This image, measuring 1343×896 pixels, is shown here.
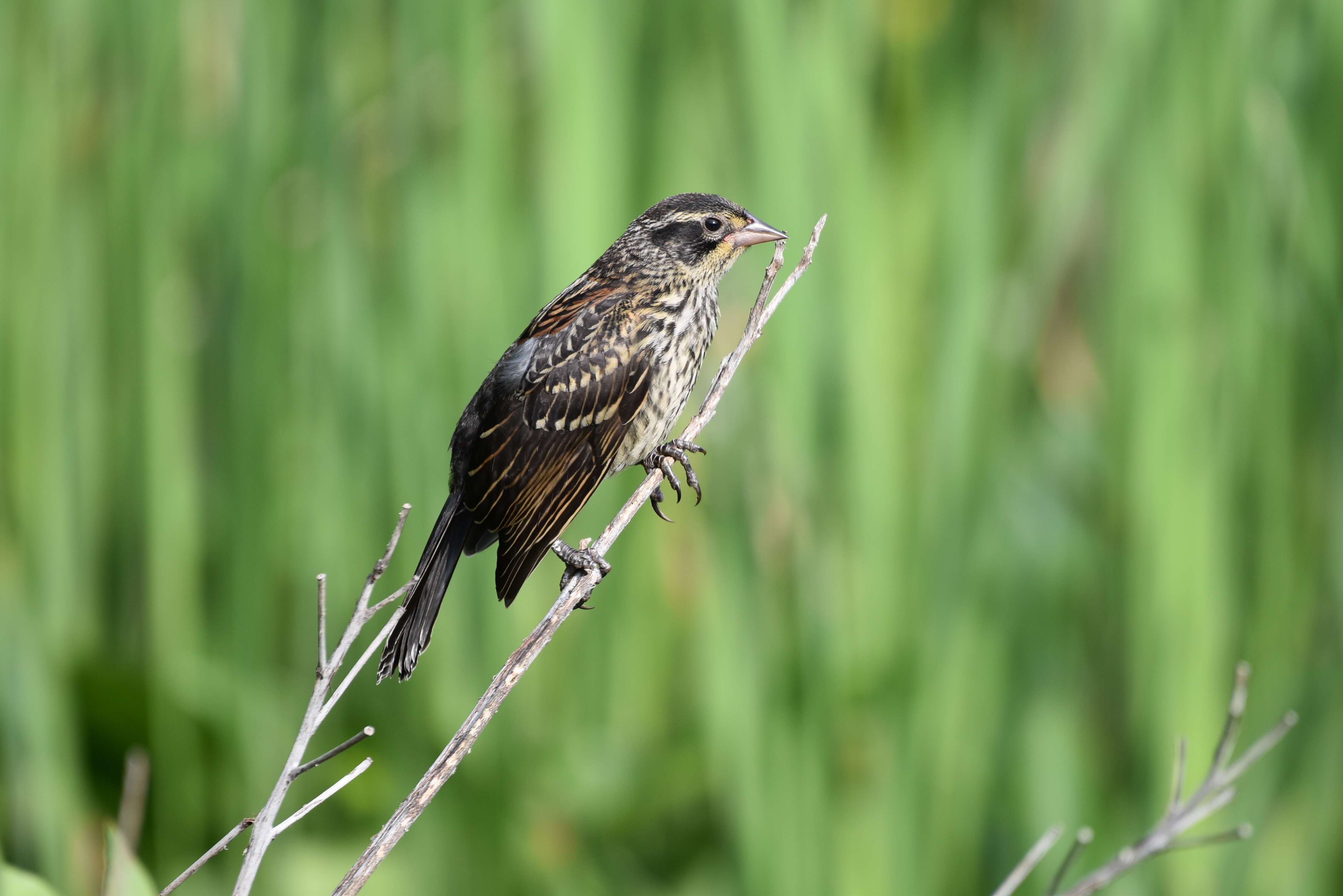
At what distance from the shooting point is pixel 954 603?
2689mm

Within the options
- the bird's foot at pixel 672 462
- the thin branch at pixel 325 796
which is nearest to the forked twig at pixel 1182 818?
the thin branch at pixel 325 796

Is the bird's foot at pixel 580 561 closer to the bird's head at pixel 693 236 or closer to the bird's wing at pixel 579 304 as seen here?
the bird's wing at pixel 579 304

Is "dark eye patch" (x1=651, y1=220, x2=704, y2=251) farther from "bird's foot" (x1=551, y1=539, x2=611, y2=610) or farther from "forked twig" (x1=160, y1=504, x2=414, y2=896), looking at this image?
"forked twig" (x1=160, y1=504, x2=414, y2=896)

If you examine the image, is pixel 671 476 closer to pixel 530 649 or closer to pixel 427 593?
pixel 427 593

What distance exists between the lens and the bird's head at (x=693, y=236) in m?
1.95

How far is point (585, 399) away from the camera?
6.34 ft

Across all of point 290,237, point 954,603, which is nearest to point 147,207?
point 290,237

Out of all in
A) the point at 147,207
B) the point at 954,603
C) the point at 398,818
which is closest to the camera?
the point at 398,818

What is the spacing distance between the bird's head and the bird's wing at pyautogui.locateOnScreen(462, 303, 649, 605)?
14 centimetres

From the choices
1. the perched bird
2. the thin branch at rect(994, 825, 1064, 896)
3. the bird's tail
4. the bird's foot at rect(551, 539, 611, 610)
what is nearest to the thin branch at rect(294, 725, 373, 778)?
the bird's tail

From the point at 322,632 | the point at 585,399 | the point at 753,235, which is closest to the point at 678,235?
the point at 753,235

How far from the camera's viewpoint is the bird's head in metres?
1.95

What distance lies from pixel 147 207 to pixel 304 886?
161 centimetres

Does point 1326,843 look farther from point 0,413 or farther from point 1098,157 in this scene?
point 0,413
